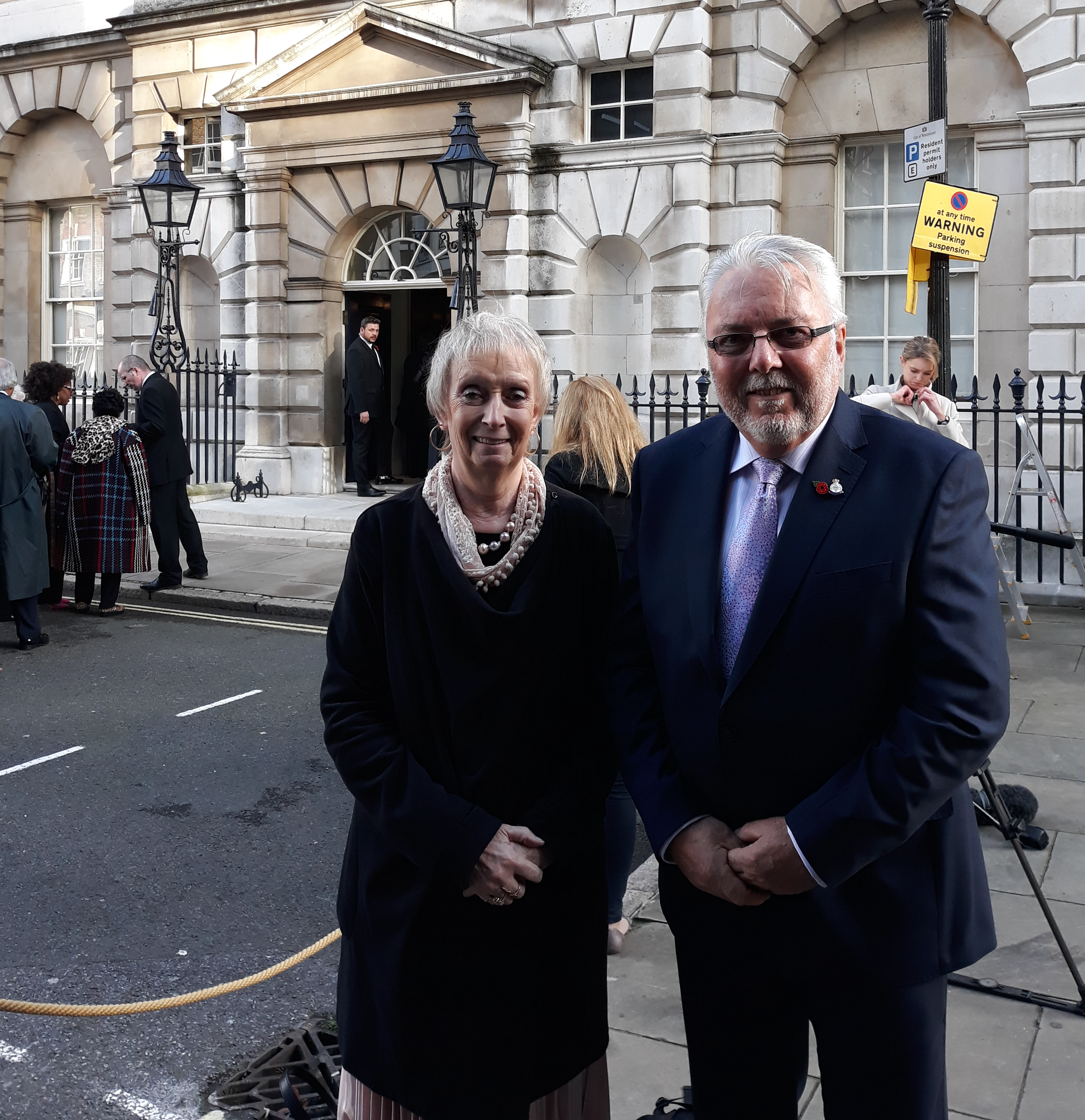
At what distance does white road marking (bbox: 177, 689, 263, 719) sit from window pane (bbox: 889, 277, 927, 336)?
9.98 metres

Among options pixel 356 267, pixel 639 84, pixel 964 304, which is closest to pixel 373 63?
pixel 356 267

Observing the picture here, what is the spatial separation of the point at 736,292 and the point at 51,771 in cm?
495

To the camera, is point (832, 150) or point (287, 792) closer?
point (287, 792)

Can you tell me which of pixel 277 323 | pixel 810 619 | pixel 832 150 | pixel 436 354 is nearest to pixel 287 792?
pixel 436 354

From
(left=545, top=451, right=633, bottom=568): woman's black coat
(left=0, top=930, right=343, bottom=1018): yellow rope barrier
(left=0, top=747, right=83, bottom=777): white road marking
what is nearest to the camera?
(left=0, top=930, right=343, bottom=1018): yellow rope barrier

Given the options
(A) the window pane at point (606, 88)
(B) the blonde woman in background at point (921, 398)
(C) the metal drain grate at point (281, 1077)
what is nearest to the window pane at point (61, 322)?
(A) the window pane at point (606, 88)

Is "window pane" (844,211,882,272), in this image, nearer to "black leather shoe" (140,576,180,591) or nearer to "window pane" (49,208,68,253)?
"black leather shoe" (140,576,180,591)

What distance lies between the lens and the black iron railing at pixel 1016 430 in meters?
11.3

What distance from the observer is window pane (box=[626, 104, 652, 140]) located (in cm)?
1555

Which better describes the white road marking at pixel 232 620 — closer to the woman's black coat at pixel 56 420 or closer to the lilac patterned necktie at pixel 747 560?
the woman's black coat at pixel 56 420

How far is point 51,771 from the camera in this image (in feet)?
19.8

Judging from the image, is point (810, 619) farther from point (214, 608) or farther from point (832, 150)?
point (832, 150)

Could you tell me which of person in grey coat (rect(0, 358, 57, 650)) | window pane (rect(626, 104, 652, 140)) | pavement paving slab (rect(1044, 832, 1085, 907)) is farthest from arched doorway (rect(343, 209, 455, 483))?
pavement paving slab (rect(1044, 832, 1085, 907))

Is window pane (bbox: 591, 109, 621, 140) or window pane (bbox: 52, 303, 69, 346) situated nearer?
window pane (bbox: 591, 109, 621, 140)
